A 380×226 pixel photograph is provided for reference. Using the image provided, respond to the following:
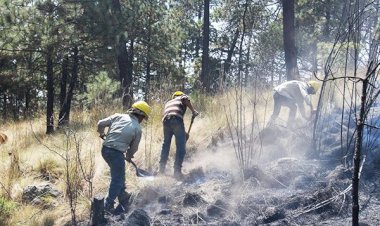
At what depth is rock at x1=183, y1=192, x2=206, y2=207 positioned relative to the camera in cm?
568

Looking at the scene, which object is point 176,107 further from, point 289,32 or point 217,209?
point 289,32

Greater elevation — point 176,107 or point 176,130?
point 176,107

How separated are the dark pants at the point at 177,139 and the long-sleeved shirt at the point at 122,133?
103 cm

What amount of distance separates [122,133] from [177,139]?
1.42m

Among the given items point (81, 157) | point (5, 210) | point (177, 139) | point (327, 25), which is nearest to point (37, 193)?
point (5, 210)

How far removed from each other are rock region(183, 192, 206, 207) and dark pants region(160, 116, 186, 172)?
1162mm

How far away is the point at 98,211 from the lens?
5270 mm

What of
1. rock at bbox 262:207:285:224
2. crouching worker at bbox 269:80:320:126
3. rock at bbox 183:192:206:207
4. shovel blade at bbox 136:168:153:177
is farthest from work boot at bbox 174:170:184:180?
rock at bbox 262:207:285:224

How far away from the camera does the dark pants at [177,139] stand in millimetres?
6879

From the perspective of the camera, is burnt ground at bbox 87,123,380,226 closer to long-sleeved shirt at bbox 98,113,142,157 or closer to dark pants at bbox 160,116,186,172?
dark pants at bbox 160,116,186,172

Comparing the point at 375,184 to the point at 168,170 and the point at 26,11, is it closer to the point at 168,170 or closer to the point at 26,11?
the point at 168,170

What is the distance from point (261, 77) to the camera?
6.96 meters

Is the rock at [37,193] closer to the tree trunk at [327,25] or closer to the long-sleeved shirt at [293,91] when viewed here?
the long-sleeved shirt at [293,91]

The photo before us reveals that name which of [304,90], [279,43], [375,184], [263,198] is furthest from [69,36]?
[279,43]
